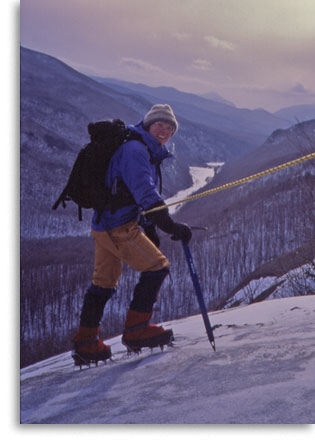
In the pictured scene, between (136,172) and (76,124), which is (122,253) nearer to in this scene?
(136,172)

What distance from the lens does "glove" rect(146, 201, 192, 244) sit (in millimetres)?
1905

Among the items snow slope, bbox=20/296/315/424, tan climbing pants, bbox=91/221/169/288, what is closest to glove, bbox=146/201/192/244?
tan climbing pants, bbox=91/221/169/288

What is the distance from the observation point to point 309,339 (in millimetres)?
1939

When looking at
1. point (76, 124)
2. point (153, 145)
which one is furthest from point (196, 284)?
point (76, 124)

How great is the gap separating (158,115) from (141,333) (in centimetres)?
113

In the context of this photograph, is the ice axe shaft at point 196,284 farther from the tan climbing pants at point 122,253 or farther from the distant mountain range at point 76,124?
the distant mountain range at point 76,124

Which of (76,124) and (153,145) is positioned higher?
(76,124)

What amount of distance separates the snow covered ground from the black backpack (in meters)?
0.33

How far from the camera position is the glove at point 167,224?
1905mm

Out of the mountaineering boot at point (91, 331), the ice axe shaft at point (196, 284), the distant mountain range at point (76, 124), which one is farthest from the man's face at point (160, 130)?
the mountaineering boot at point (91, 331)

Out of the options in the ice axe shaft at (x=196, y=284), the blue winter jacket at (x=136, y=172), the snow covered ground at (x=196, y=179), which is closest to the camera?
the blue winter jacket at (x=136, y=172)

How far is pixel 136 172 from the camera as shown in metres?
1.88

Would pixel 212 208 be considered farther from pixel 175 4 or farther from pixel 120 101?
pixel 175 4

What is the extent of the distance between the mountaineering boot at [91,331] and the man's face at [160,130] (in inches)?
32.9
